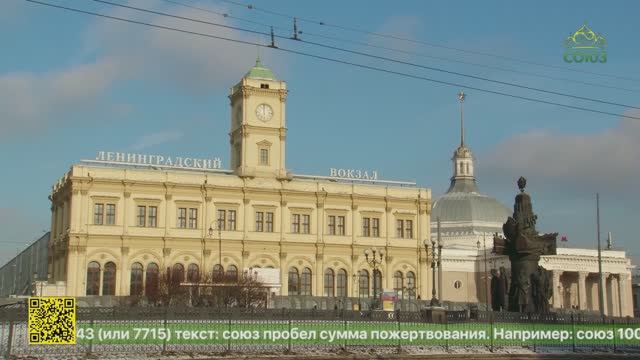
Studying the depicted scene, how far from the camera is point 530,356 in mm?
28688

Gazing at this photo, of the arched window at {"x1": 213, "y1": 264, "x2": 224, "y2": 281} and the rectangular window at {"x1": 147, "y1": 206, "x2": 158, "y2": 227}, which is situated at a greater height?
the rectangular window at {"x1": 147, "y1": 206, "x2": 158, "y2": 227}

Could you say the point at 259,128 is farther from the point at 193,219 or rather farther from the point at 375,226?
the point at 375,226

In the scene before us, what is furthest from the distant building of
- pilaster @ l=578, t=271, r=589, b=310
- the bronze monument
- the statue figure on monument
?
the bronze monument

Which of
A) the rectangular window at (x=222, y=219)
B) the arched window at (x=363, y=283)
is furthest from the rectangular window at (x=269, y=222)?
the arched window at (x=363, y=283)

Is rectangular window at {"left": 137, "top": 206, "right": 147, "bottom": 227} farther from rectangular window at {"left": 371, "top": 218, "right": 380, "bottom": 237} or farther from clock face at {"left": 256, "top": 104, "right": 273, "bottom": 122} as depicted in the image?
rectangular window at {"left": 371, "top": 218, "right": 380, "bottom": 237}

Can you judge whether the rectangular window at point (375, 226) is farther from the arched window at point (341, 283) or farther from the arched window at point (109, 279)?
the arched window at point (109, 279)

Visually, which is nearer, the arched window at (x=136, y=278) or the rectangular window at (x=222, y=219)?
the arched window at (x=136, y=278)

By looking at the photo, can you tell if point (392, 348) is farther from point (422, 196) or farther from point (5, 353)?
point (422, 196)

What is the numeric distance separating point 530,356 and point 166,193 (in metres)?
56.9

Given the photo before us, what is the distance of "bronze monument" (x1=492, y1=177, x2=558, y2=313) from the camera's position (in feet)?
105

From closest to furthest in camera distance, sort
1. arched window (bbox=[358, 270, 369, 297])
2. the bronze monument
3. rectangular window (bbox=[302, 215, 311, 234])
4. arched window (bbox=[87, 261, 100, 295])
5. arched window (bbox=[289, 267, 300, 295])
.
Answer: the bronze monument → arched window (bbox=[87, 261, 100, 295]) → arched window (bbox=[289, 267, 300, 295]) → rectangular window (bbox=[302, 215, 311, 234]) → arched window (bbox=[358, 270, 369, 297])

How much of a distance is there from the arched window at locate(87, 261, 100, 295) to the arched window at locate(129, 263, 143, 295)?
9.27 feet

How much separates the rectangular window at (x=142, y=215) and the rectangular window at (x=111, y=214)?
2.20 m

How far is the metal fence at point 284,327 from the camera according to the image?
82.9 feet
